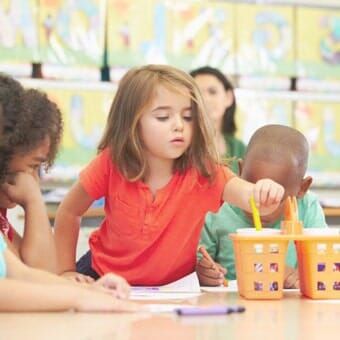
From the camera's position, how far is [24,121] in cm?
168

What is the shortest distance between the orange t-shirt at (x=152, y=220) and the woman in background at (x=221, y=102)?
5.34ft

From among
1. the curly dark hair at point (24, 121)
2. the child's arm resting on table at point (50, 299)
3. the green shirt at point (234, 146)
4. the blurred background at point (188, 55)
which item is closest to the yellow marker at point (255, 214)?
the child's arm resting on table at point (50, 299)

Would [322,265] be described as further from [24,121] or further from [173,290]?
[24,121]

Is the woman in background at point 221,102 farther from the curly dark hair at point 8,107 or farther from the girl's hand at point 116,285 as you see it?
the girl's hand at point 116,285

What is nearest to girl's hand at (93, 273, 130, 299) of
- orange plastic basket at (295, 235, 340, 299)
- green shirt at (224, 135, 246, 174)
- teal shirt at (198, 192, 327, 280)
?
orange plastic basket at (295, 235, 340, 299)

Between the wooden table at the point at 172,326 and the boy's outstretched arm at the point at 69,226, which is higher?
the wooden table at the point at 172,326

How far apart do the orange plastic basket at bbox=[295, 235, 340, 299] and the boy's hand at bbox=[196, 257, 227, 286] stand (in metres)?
0.29

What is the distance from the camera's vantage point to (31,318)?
106 centimetres

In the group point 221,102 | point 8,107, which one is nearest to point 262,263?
point 8,107

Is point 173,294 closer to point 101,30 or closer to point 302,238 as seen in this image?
point 302,238

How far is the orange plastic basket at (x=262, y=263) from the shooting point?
141cm

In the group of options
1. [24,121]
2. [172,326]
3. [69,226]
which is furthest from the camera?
[69,226]

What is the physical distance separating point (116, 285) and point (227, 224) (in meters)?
0.73

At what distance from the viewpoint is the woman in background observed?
343 cm
